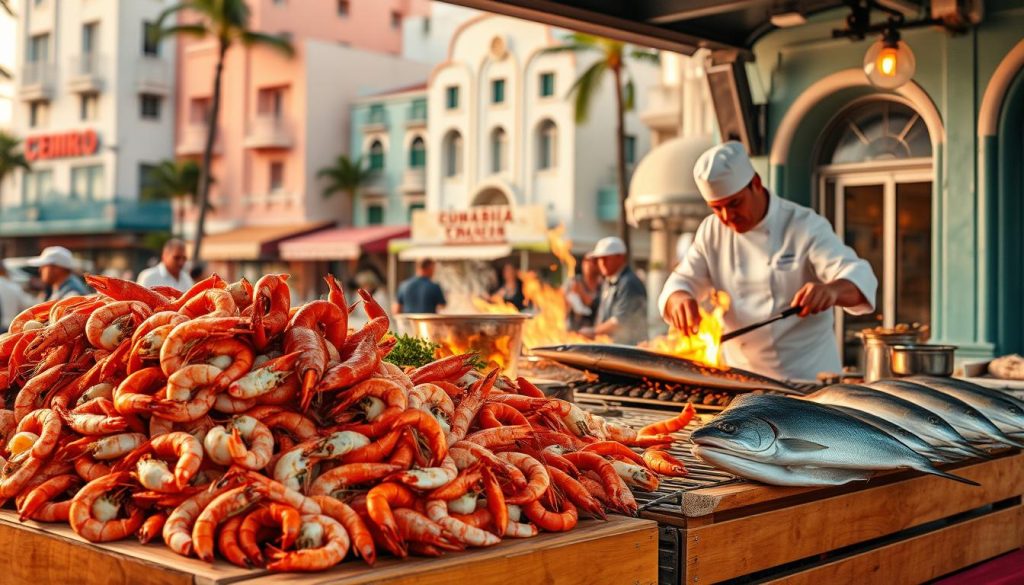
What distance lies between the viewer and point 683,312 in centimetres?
511

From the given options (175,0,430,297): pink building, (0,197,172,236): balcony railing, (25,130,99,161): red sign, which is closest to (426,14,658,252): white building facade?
(175,0,430,297): pink building

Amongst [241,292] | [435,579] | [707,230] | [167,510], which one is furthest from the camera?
[707,230]

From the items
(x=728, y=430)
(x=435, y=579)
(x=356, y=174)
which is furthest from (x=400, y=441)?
(x=356, y=174)

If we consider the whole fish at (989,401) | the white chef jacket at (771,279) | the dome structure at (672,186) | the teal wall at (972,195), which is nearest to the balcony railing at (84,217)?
the dome structure at (672,186)

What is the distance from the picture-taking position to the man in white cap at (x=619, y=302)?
30.5ft

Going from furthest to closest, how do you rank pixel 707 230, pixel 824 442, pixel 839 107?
pixel 839 107 → pixel 707 230 → pixel 824 442

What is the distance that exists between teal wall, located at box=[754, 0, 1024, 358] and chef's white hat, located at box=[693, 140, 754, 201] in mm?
4064

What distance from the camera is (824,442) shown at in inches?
109

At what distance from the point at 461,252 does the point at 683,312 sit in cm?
3288

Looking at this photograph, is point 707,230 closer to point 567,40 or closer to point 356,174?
point 567,40

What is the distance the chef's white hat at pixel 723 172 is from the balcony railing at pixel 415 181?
3743cm

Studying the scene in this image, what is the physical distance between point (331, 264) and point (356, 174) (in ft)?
11.6

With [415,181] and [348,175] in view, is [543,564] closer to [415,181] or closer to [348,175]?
[415,181]

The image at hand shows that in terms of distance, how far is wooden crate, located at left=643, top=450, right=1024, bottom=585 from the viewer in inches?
100
